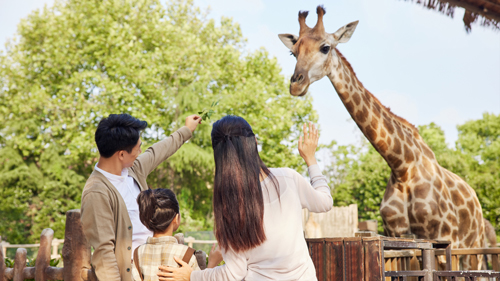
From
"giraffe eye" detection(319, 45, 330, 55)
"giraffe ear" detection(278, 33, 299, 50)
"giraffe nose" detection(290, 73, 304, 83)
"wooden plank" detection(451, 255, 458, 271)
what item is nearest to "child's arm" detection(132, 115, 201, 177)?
"giraffe nose" detection(290, 73, 304, 83)

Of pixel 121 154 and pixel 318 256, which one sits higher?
pixel 121 154

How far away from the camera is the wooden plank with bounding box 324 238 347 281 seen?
11.0 ft

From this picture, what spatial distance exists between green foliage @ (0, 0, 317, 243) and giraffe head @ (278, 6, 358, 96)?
11.2 metres

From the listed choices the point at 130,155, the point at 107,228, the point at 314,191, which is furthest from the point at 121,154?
the point at 314,191

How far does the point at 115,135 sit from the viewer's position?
9.53ft

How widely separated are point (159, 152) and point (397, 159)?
3.01 m

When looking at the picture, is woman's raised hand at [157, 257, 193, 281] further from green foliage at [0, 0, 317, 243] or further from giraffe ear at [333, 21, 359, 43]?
green foliage at [0, 0, 317, 243]

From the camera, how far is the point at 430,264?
12.3 feet

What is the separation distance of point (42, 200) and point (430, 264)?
17.1 meters

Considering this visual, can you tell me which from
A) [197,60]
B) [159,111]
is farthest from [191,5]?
[159,111]

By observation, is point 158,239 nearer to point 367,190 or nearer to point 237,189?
point 237,189

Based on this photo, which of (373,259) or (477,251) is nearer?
(373,259)

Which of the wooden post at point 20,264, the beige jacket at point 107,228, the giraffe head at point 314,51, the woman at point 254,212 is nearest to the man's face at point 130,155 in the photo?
the beige jacket at point 107,228

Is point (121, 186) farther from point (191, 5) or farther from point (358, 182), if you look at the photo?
point (191, 5)
